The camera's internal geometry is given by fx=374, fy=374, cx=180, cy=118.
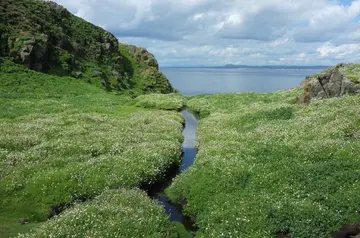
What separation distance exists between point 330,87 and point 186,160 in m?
21.8

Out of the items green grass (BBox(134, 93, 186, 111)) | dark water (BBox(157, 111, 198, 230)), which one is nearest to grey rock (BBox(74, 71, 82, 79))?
green grass (BBox(134, 93, 186, 111))

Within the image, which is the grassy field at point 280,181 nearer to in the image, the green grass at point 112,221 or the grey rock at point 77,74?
the green grass at point 112,221

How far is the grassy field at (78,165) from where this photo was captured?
16453 millimetres

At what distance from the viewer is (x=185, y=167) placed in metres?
→ 27.7

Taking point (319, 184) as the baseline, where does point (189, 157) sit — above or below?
below

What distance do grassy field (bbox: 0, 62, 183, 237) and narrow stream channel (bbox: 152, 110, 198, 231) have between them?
3.14 feet

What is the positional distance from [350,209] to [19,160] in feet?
62.0

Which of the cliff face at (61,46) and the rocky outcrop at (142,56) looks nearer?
the cliff face at (61,46)

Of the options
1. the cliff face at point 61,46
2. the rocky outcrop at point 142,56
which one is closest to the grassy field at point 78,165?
the cliff face at point 61,46

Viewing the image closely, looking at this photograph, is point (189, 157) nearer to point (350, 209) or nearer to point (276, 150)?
point (276, 150)

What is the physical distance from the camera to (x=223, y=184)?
19422 mm

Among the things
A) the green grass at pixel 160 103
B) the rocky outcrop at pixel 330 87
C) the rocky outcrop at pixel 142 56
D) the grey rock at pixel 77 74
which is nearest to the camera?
the rocky outcrop at pixel 330 87

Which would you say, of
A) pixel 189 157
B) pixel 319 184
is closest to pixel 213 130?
pixel 189 157

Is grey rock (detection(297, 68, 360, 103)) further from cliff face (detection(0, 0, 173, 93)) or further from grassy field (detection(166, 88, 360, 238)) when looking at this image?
cliff face (detection(0, 0, 173, 93))
